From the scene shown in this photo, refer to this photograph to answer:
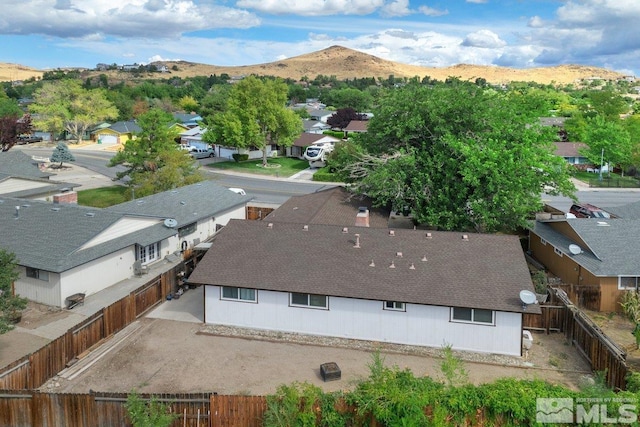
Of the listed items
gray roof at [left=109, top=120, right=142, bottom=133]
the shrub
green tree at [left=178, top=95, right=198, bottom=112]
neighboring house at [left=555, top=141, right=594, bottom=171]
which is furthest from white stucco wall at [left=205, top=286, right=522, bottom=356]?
green tree at [left=178, top=95, right=198, bottom=112]

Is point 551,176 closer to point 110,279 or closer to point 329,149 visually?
point 110,279

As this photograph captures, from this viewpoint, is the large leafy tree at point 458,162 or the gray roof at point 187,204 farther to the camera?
the gray roof at point 187,204

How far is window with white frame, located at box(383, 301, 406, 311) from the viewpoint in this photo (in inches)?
897

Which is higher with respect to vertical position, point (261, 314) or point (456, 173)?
point (456, 173)

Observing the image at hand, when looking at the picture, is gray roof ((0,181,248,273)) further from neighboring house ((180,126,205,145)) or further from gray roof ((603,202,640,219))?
neighboring house ((180,126,205,145))

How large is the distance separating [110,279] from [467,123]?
951 inches

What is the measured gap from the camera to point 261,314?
24.2 m

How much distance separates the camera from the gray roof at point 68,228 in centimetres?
2683

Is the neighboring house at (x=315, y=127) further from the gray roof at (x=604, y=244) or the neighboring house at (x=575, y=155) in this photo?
the gray roof at (x=604, y=244)

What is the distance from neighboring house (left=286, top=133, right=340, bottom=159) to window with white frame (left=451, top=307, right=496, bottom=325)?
56283 mm

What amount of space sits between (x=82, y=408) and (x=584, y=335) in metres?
19.0

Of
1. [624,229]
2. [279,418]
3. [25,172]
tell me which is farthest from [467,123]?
[25,172]

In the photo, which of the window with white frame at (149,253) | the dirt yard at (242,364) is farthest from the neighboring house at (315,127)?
the dirt yard at (242,364)

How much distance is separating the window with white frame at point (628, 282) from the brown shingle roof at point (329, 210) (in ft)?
43.7
